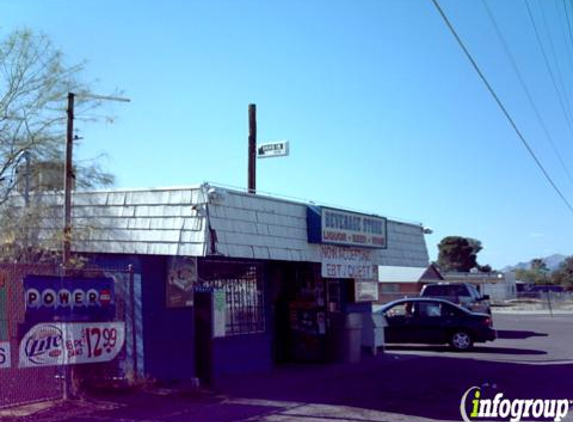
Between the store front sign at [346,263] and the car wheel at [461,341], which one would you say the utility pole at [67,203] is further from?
the car wheel at [461,341]

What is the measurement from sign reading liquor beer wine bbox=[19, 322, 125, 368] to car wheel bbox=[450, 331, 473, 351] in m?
11.8

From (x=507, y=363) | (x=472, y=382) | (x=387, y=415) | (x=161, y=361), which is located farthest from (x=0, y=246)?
(x=507, y=363)

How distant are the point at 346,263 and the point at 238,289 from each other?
3.09 m

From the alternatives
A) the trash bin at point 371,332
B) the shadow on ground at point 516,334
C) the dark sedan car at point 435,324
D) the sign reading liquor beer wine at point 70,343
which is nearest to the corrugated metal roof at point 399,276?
the shadow on ground at point 516,334

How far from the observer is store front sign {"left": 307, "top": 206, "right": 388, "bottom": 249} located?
637 inches

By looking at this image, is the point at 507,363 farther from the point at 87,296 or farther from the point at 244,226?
the point at 87,296

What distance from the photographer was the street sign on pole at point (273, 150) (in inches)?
823

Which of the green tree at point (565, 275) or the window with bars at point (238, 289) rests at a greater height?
the green tree at point (565, 275)

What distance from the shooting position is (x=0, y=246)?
14211 millimetres

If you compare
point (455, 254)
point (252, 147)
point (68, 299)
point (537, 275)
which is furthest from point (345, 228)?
point (537, 275)

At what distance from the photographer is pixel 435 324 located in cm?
2220

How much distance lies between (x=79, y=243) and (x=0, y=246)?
146 centimetres

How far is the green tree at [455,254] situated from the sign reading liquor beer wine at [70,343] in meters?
94.6

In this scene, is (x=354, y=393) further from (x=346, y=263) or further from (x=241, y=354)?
(x=346, y=263)
